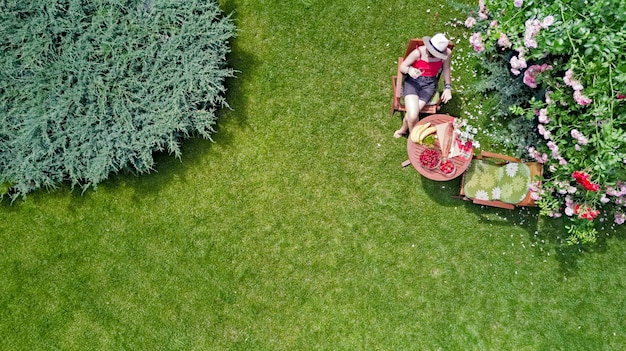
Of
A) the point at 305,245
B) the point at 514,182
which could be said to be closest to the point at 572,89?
the point at 514,182

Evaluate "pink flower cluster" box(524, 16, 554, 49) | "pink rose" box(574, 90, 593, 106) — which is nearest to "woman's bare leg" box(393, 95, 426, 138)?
"pink flower cluster" box(524, 16, 554, 49)

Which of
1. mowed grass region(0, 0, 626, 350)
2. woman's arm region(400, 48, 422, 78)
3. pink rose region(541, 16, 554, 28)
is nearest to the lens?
pink rose region(541, 16, 554, 28)

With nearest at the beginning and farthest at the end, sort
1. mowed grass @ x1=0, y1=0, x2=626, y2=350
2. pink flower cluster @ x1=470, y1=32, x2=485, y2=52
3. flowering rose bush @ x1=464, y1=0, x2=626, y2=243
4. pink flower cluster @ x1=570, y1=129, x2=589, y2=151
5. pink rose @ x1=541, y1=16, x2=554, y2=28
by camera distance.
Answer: flowering rose bush @ x1=464, y1=0, x2=626, y2=243 → pink rose @ x1=541, y1=16, x2=554, y2=28 → pink flower cluster @ x1=570, y1=129, x2=589, y2=151 → pink flower cluster @ x1=470, y1=32, x2=485, y2=52 → mowed grass @ x1=0, y1=0, x2=626, y2=350

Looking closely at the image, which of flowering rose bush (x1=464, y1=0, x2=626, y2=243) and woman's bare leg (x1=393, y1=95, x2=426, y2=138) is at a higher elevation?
flowering rose bush (x1=464, y1=0, x2=626, y2=243)

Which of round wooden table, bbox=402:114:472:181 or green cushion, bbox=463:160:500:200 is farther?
green cushion, bbox=463:160:500:200

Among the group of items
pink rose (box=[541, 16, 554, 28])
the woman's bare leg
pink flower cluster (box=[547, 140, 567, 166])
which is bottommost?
the woman's bare leg

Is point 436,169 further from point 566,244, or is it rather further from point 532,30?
point 566,244

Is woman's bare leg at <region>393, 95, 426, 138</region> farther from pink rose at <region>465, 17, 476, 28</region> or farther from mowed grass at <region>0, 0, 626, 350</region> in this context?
pink rose at <region>465, 17, 476, 28</region>

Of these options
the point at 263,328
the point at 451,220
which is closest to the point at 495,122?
the point at 451,220
